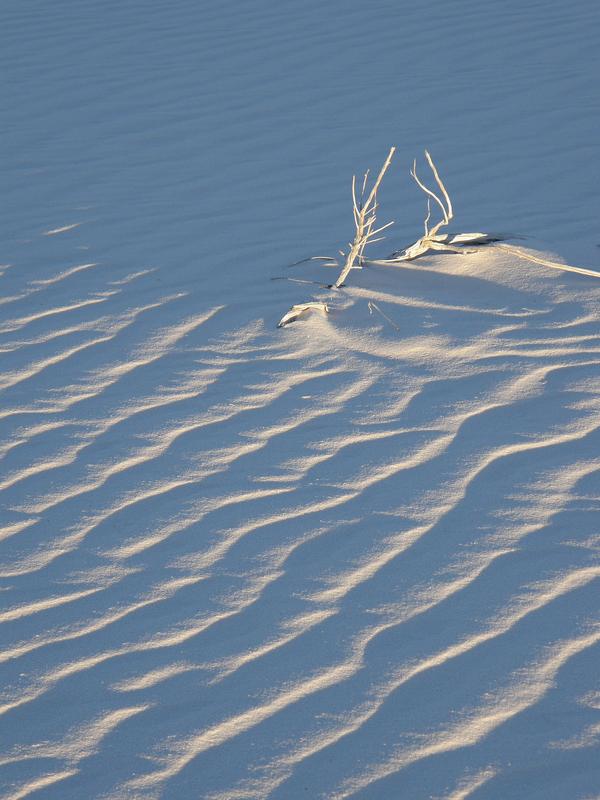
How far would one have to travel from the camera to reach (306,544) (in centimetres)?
263

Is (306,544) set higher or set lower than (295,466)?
lower

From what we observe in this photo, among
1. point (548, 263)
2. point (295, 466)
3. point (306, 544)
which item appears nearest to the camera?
point (306, 544)

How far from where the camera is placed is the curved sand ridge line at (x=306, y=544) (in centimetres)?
215

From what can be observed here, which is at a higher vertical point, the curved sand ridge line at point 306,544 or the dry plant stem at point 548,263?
the dry plant stem at point 548,263

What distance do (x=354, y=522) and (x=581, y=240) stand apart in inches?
75.0

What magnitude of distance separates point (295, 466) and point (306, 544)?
35 centimetres

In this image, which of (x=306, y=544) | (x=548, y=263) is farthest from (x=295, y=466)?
(x=548, y=263)

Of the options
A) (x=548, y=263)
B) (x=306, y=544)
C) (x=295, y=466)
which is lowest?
(x=306, y=544)

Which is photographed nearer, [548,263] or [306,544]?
[306,544]

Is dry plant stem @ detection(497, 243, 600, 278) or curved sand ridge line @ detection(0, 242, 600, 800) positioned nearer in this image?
curved sand ridge line @ detection(0, 242, 600, 800)

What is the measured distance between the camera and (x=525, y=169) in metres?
4.63

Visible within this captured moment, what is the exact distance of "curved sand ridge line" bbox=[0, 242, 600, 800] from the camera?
215 centimetres

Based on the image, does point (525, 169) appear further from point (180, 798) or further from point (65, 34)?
point (65, 34)

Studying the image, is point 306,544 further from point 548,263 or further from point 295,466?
point 548,263
